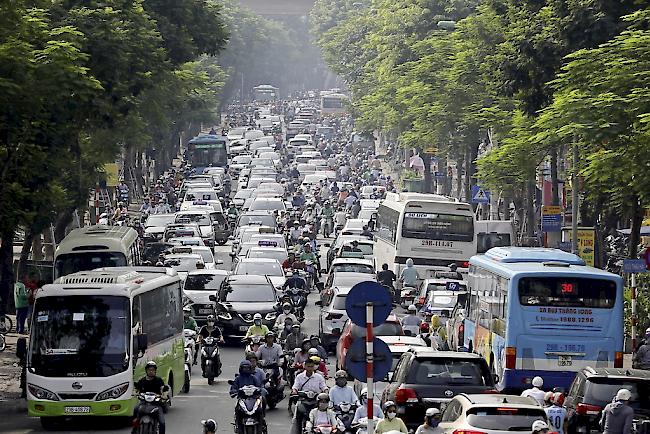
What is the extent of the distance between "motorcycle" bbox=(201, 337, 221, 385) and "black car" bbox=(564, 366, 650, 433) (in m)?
10.4

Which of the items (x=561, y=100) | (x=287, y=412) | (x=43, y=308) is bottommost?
(x=287, y=412)

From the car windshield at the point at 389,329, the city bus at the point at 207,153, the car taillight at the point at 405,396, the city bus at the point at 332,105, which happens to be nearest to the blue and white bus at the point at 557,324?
the car windshield at the point at 389,329

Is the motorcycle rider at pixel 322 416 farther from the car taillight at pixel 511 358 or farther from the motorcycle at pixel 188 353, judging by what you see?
the motorcycle at pixel 188 353

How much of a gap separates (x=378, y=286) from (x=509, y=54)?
25547mm

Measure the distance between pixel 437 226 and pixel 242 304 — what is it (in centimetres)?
1063

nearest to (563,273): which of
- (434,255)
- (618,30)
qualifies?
(618,30)

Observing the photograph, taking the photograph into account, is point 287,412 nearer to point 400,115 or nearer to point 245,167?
point 400,115

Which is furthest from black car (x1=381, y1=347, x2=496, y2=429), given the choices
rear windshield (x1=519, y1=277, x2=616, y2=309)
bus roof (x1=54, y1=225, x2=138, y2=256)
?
bus roof (x1=54, y1=225, x2=138, y2=256)

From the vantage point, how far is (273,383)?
27.0 metres

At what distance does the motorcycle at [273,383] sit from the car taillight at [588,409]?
6784 mm

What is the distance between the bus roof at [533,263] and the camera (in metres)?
26.2

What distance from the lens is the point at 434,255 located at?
45.9 m

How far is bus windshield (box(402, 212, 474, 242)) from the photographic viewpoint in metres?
45.6

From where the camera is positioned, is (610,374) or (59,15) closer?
(610,374)
